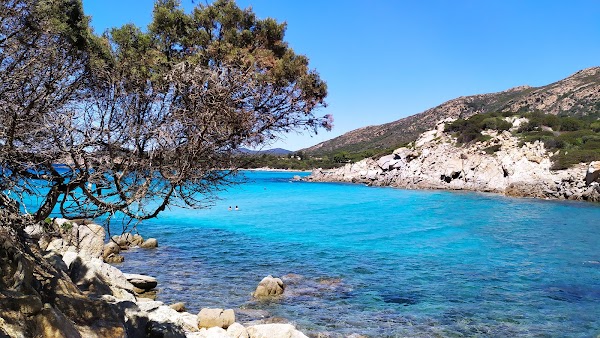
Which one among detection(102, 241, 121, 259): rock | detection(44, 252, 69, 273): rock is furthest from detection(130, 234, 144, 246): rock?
detection(44, 252, 69, 273): rock

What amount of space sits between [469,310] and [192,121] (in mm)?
12505

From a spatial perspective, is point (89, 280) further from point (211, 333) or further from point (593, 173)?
point (593, 173)

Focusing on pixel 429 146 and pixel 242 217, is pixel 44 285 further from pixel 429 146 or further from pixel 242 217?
pixel 429 146

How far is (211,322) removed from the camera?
11953 mm

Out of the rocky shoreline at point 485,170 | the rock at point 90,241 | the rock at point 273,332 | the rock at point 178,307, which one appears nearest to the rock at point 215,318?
the rock at point 273,332

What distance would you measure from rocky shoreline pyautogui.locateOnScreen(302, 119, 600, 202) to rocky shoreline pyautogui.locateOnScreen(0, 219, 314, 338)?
50.4m

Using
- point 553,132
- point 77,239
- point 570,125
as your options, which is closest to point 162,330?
point 77,239

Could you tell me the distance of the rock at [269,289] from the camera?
51.3ft

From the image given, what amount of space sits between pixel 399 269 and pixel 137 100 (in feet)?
55.5

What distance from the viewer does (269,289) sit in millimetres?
15766

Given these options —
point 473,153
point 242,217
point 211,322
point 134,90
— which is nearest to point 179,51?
point 134,90

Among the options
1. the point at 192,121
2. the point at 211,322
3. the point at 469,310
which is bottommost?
the point at 469,310

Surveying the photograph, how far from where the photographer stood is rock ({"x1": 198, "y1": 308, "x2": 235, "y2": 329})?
11.9m

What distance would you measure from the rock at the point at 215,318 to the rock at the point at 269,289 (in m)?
3.35
